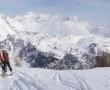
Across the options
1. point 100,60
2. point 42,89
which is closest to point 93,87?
point 42,89

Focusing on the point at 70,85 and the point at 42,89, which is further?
the point at 70,85

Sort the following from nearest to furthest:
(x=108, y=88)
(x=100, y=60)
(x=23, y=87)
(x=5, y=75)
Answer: (x=108, y=88), (x=23, y=87), (x=5, y=75), (x=100, y=60)

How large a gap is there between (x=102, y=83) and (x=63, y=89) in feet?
9.68

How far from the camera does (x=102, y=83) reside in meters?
21.0

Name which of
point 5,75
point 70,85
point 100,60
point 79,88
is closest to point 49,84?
point 70,85

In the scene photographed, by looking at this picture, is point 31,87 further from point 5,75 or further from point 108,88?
point 5,75

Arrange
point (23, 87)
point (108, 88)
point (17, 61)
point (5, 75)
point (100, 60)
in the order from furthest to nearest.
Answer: point (17, 61) < point (100, 60) < point (5, 75) < point (23, 87) < point (108, 88)

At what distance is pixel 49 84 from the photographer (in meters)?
21.2

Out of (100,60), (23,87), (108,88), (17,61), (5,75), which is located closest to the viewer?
(108,88)

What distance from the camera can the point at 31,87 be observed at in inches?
787

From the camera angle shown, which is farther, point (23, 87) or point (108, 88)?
point (23, 87)

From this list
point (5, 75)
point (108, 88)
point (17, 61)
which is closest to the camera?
point (108, 88)

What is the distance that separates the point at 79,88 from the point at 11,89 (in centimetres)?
334

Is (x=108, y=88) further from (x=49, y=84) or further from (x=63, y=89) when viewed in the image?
(x=49, y=84)
